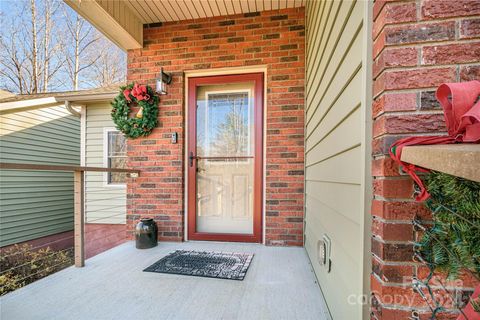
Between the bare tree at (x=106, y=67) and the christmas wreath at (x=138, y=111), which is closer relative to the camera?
the christmas wreath at (x=138, y=111)

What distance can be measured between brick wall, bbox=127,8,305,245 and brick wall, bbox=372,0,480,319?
1.91 meters

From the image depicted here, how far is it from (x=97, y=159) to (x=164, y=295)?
4.42 meters

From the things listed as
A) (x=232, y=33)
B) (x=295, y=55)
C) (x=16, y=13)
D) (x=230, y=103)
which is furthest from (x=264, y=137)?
(x=16, y=13)

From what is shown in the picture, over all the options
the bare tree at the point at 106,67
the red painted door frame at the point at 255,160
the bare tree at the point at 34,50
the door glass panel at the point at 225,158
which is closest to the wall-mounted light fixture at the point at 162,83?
the red painted door frame at the point at 255,160

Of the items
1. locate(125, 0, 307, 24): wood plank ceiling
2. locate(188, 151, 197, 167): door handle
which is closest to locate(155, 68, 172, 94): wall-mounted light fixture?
locate(125, 0, 307, 24): wood plank ceiling

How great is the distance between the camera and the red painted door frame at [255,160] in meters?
2.76

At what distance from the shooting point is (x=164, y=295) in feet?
5.32

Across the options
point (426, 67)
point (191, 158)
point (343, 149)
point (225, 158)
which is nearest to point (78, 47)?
point (191, 158)

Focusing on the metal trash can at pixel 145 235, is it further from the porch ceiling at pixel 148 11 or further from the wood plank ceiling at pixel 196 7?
the wood plank ceiling at pixel 196 7

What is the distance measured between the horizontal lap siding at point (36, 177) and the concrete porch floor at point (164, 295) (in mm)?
4169

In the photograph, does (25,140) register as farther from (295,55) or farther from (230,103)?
(295,55)

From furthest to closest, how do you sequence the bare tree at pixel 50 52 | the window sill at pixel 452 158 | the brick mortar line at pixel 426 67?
the bare tree at pixel 50 52, the brick mortar line at pixel 426 67, the window sill at pixel 452 158

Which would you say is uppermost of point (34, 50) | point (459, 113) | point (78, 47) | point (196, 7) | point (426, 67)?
point (78, 47)

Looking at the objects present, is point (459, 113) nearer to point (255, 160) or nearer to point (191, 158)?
point (255, 160)
